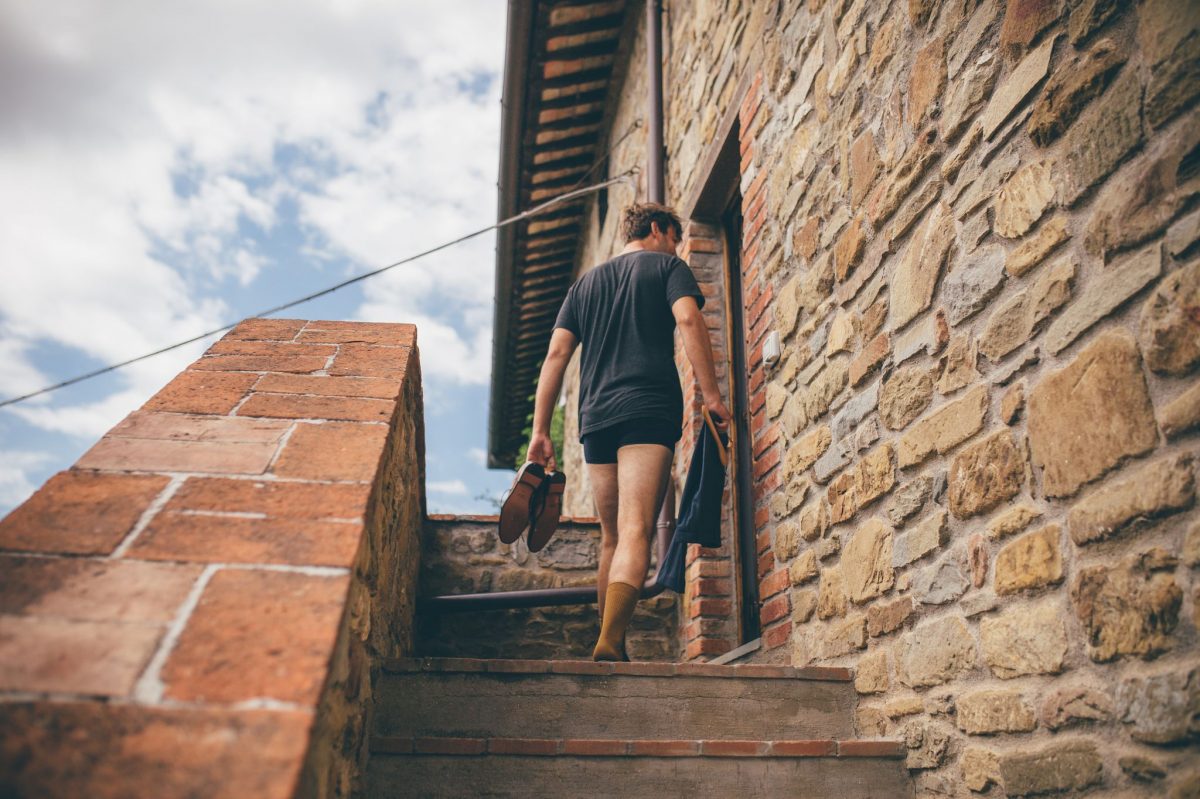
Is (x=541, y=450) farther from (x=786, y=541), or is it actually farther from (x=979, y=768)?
(x=979, y=768)

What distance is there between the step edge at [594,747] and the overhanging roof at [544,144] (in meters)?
5.39

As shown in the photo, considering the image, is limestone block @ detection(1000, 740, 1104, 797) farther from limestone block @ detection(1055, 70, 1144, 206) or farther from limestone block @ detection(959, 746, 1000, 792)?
limestone block @ detection(1055, 70, 1144, 206)

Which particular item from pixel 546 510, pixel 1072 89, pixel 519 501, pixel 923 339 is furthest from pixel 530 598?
pixel 1072 89

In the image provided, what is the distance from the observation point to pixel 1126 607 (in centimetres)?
138

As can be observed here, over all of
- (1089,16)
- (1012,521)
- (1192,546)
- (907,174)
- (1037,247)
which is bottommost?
(1192,546)

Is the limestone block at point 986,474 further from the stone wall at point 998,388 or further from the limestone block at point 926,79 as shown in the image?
Answer: the limestone block at point 926,79

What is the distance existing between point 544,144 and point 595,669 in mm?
6028

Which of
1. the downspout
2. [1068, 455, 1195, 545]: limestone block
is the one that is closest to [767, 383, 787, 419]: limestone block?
[1068, 455, 1195, 545]: limestone block

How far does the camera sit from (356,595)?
64.1 inches

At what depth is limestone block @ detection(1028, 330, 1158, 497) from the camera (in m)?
1.38

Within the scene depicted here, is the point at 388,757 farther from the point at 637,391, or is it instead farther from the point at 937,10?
the point at 937,10

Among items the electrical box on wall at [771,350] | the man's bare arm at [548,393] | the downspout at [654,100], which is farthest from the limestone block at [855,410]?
the downspout at [654,100]

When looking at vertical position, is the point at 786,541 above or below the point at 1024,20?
below

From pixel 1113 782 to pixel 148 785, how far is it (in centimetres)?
141
